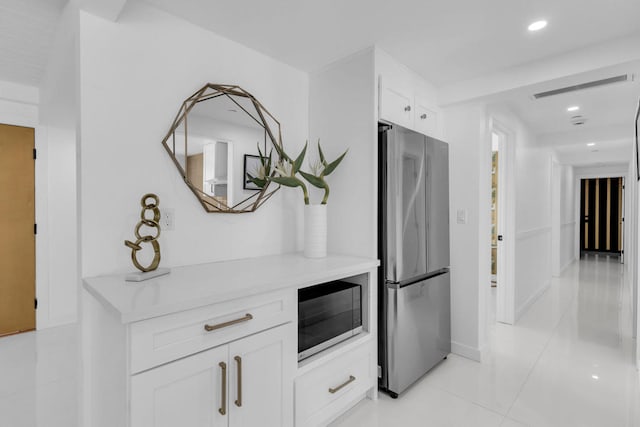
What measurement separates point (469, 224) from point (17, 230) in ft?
14.1

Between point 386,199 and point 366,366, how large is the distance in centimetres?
110

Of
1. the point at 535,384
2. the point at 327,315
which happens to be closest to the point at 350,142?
the point at 327,315

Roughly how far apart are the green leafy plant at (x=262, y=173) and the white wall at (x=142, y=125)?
243 millimetres

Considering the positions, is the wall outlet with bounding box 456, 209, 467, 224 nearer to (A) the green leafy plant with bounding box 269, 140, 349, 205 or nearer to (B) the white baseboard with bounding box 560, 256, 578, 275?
(A) the green leafy plant with bounding box 269, 140, 349, 205

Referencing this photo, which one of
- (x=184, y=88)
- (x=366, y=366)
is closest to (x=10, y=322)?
(x=184, y=88)

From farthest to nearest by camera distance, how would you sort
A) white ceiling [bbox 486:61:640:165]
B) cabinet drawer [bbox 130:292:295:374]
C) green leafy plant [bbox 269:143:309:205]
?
white ceiling [bbox 486:61:640:165], green leafy plant [bbox 269:143:309:205], cabinet drawer [bbox 130:292:295:374]

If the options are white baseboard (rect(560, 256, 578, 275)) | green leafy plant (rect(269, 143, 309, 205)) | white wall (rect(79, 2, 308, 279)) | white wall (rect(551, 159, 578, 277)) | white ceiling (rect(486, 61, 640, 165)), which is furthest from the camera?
white baseboard (rect(560, 256, 578, 275))

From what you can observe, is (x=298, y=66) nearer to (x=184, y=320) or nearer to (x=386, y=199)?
(x=386, y=199)

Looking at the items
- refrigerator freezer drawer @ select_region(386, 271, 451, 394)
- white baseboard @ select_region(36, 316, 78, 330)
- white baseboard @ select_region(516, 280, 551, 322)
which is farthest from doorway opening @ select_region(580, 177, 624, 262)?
white baseboard @ select_region(36, 316, 78, 330)

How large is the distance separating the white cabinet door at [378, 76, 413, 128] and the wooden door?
3.50m

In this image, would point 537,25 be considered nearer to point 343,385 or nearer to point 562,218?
point 343,385

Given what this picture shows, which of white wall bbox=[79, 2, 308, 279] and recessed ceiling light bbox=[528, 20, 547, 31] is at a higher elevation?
recessed ceiling light bbox=[528, 20, 547, 31]

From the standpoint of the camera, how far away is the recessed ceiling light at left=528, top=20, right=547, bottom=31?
1.90 meters

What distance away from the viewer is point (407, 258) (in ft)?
7.46
